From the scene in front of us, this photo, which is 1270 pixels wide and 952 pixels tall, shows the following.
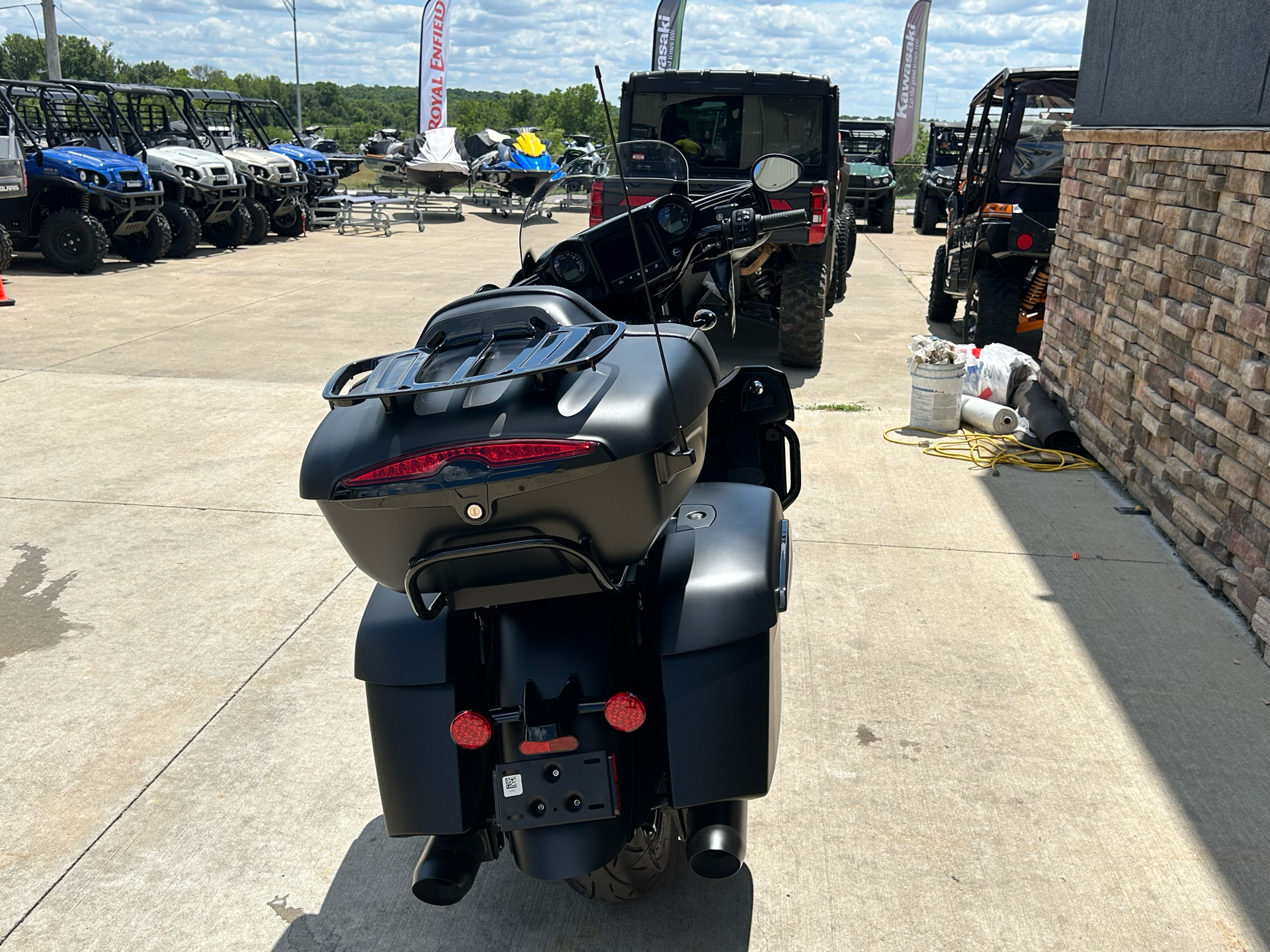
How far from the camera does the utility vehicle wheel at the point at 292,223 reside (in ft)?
57.7

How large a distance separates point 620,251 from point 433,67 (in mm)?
21440

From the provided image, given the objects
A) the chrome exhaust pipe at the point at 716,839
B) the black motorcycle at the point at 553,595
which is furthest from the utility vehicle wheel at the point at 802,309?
the chrome exhaust pipe at the point at 716,839

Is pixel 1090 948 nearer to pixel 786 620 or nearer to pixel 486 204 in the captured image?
pixel 786 620

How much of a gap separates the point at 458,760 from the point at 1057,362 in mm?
5683

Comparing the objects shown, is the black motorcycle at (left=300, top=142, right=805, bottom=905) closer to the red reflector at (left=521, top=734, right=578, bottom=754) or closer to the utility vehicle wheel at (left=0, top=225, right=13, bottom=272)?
the red reflector at (left=521, top=734, right=578, bottom=754)

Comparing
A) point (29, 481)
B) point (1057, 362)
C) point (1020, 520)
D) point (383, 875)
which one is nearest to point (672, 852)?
point (383, 875)

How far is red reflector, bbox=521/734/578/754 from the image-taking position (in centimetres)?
209

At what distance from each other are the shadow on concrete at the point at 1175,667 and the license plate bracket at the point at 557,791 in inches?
58.3

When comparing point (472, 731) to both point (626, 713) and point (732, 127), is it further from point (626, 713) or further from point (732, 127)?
point (732, 127)

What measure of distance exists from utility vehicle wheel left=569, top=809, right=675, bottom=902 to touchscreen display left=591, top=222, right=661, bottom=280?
152cm

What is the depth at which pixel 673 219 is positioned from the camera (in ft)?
10.6

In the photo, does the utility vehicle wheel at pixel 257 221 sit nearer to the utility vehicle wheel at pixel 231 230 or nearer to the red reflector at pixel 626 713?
the utility vehicle wheel at pixel 231 230

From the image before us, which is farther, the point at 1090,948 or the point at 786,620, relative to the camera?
the point at 786,620

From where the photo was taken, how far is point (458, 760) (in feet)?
7.13
